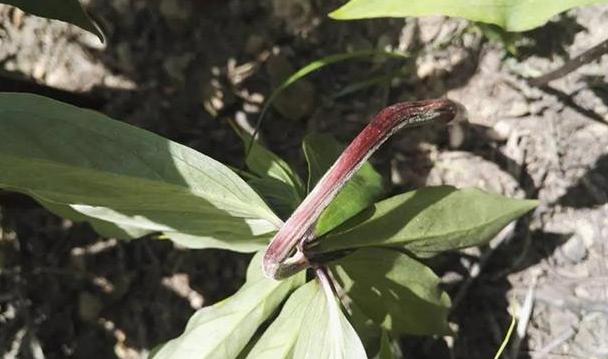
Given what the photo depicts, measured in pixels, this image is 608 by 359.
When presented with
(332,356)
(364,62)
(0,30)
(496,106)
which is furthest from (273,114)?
(332,356)

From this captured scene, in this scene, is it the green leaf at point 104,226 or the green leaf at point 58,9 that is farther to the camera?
the green leaf at point 104,226

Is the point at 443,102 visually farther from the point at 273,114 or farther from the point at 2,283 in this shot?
the point at 2,283

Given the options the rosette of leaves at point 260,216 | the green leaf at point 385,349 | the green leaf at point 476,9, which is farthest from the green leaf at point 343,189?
the green leaf at point 476,9

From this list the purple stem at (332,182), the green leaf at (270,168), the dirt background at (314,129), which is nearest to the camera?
the purple stem at (332,182)

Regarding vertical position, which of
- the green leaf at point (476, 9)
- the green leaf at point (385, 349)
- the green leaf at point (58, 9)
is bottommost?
the green leaf at point (385, 349)

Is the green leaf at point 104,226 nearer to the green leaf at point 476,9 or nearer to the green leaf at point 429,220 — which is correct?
the green leaf at point 429,220

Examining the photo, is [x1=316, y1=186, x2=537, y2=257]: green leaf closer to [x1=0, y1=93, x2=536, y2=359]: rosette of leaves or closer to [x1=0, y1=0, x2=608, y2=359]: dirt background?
[x1=0, y1=93, x2=536, y2=359]: rosette of leaves

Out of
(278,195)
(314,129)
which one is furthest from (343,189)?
(314,129)
